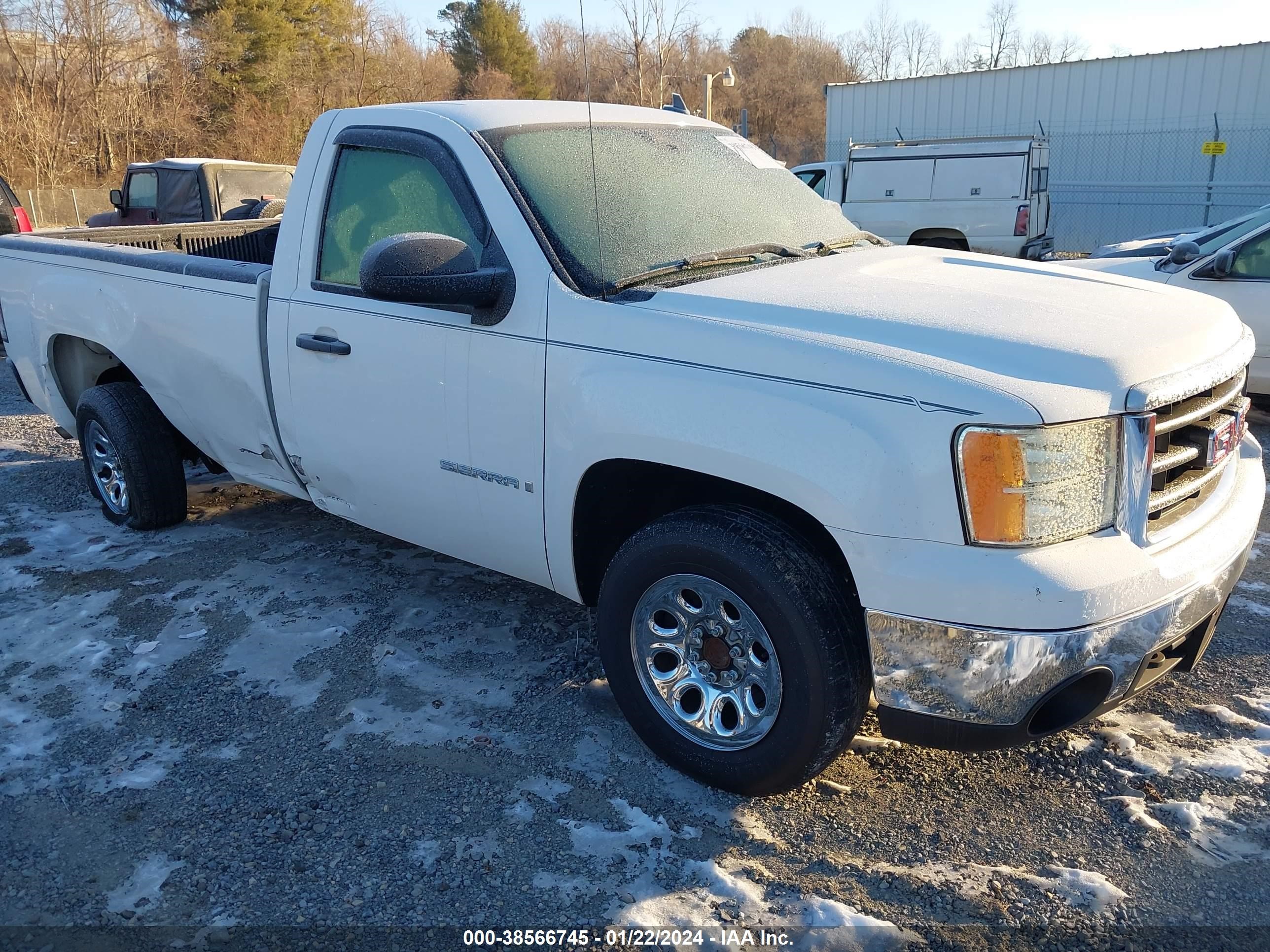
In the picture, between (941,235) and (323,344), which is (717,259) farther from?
(941,235)

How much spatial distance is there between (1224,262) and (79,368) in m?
7.13

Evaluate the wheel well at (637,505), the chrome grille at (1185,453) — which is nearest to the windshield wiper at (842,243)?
the wheel well at (637,505)

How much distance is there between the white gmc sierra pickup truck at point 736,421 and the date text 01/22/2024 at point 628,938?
48 centimetres

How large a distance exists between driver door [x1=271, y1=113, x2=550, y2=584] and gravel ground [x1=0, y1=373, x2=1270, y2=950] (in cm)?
57

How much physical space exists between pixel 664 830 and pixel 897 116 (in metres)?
24.9

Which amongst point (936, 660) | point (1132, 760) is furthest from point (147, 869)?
point (1132, 760)

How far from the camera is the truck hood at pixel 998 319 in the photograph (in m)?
2.42

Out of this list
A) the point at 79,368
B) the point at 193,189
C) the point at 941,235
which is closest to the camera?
the point at 79,368

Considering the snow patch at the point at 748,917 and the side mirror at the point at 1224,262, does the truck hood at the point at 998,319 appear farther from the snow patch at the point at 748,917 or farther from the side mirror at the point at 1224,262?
the side mirror at the point at 1224,262

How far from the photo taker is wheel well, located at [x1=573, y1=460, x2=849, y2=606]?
9.11ft

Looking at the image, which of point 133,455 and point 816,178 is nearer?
point 133,455

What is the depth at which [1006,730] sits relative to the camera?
2.48m

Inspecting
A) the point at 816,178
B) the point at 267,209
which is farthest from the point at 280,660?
the point at 816,178

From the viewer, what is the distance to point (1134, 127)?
21.6 m
